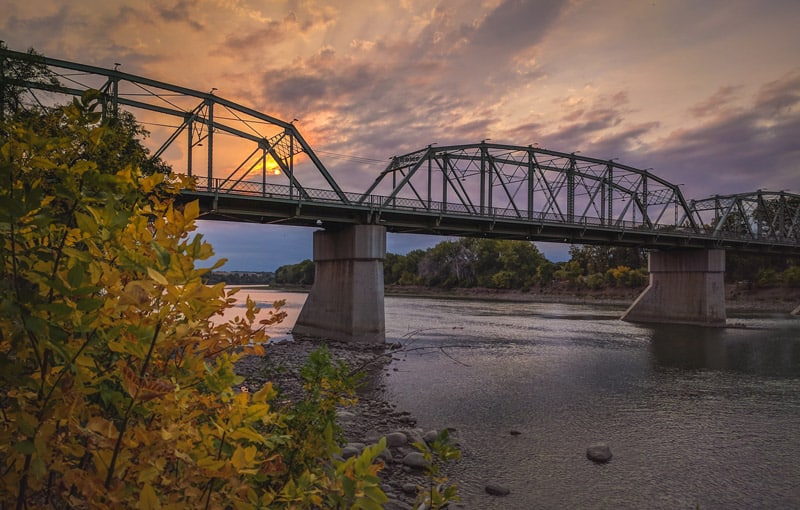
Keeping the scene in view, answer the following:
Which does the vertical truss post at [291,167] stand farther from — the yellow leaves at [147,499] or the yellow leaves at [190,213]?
the yellow leaves at [147,499]

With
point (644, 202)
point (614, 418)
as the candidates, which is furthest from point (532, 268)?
point (614, 418)

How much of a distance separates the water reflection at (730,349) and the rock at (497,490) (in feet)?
68.3

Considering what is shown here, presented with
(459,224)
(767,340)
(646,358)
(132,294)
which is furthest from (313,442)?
(767,340)

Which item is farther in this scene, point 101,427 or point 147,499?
point 101,427

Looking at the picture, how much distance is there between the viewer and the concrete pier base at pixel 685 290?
49469mm

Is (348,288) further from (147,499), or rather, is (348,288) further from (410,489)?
(147,499)

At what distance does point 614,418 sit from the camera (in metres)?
15.6

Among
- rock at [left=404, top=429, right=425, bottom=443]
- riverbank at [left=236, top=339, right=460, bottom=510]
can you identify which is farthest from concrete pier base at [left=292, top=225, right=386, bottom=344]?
rock at [left=404, top=429, right=425, bottom=443]

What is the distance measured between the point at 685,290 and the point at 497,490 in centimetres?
5326

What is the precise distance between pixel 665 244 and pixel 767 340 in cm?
1631

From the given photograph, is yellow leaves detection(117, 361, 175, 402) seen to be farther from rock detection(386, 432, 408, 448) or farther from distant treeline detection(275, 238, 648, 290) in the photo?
distant treeline detection(275, 238, 648, 290)

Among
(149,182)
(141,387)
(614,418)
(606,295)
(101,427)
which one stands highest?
(149,182)

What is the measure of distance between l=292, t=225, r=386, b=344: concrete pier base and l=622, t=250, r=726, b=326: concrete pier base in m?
37.8

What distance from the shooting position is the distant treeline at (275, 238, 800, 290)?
88.2m
